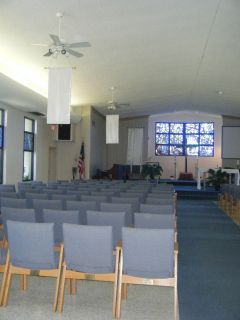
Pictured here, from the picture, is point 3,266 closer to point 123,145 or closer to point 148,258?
point 148,258

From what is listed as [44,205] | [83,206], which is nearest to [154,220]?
[83,206]

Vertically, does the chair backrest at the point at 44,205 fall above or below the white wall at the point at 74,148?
below

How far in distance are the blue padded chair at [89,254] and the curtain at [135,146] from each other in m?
18.2

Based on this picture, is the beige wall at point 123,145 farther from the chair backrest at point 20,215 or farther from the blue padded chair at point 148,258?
the blue padded chair at point 148,258

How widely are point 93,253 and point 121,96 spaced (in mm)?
12393

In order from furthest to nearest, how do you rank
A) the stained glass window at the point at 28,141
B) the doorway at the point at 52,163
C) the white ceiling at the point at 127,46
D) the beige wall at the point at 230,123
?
the beige wall at the point at 230,123, the doorway at the point at 52,163, the stained glass window at the point at 28,141, the white ceiling at the point at 127,46

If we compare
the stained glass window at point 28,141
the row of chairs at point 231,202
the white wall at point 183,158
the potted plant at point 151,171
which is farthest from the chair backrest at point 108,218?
the white wall at point 183,158

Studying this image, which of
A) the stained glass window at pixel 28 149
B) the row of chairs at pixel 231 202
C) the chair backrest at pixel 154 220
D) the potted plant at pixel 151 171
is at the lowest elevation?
the row of chairs at pixel 231 202

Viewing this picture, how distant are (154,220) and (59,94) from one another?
396cm

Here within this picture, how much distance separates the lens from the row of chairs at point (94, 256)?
3.32m

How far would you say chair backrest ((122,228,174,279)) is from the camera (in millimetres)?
3291

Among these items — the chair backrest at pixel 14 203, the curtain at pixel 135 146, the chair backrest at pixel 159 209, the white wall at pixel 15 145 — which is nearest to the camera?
the chair backrest at pixel 159 209

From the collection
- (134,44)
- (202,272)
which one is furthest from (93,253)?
(134,44)

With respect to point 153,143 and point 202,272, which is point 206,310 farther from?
point 153,143
